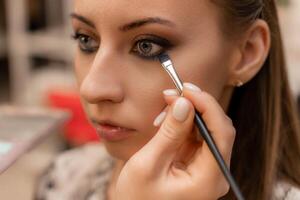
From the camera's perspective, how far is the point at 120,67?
0.72 m

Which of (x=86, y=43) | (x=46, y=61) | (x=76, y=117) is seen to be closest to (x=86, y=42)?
(x=86, y=43)

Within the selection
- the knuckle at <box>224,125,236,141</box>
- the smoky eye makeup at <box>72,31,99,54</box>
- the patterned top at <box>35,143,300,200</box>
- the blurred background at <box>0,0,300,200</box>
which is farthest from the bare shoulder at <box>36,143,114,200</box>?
the blurred background at <box>0,0,300,200</box>

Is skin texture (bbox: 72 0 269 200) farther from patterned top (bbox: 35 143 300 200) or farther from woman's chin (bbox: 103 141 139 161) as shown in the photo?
patterned top (bbox: 35 143 300 200)

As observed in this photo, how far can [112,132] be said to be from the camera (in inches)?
29.9

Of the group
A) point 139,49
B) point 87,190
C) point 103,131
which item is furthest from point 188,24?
point 87,190

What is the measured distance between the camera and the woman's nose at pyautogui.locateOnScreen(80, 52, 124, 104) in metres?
0.70

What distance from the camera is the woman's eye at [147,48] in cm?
72

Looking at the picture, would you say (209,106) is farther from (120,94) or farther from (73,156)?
(73,156)

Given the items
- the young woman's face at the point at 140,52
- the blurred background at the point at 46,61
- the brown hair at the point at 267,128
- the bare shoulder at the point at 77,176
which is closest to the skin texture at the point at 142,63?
the young woman's face at the point at 140,52

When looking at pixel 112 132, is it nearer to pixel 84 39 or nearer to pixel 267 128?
pixel 84 39

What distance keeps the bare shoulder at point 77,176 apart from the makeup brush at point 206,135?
351 millimetres

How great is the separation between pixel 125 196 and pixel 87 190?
0.36 metres

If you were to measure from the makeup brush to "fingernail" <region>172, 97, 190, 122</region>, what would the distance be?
2cm

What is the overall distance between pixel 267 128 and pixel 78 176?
0.40m
